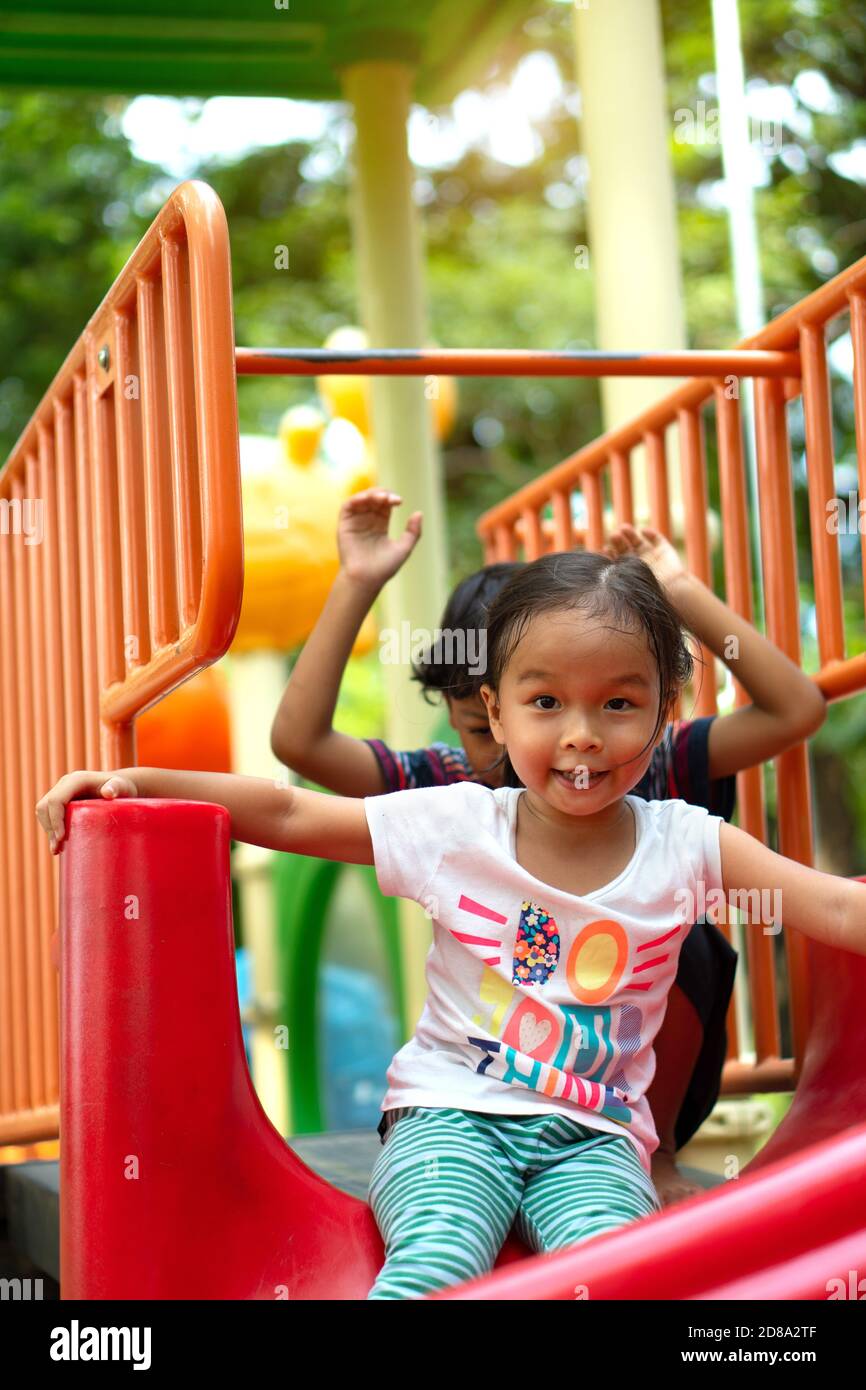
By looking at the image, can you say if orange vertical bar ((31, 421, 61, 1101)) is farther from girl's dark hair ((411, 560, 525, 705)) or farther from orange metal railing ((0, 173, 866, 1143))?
girl's dark hair ((411, 560, 525, 705))

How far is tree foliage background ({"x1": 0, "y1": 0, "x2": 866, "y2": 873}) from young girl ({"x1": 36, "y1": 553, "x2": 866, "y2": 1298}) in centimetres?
851

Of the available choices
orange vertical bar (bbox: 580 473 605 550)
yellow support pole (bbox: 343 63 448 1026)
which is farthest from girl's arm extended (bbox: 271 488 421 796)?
yellow support pole (bbox: 343 63 448 1026)

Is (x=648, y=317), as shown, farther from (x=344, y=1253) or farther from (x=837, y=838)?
(x=837, y=838)

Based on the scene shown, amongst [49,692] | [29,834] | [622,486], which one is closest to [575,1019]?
[49,692]

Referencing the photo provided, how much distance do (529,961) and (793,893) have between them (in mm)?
293

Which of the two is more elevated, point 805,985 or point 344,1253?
point 805,985

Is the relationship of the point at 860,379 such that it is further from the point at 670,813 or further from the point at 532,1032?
the point at 532,1032

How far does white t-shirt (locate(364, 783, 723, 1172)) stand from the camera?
1737 mm

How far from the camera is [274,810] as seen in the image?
1.82m

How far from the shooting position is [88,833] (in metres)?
1.64

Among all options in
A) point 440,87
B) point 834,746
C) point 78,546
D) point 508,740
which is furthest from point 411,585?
point 834,746

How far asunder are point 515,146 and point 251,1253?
12.9m

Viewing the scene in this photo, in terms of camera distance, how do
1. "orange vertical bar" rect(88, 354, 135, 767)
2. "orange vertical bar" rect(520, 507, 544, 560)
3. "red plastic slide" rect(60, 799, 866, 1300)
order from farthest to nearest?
"orange vertical bar" rect(520, 507, 544, 560)
"orange vertical bar" rect(88, 354, 135, 767)
"red plastic slide" rect(60, 799, 866, 1300)

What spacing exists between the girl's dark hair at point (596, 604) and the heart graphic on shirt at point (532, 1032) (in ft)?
1.05
